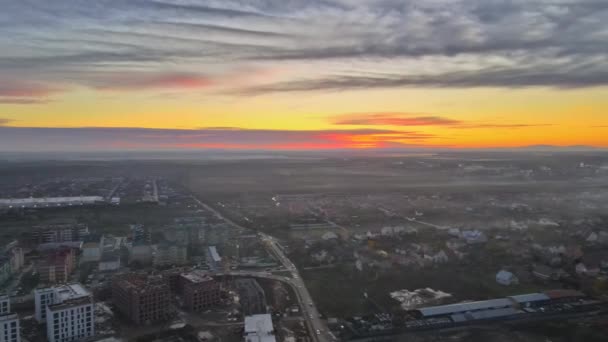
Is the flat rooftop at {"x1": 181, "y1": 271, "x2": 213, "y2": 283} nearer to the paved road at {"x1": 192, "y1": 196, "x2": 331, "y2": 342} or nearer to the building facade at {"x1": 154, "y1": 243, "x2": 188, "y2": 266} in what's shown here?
the paved road at {"x1": 192, "y1": 196, "x2": 331, "y2": 342}

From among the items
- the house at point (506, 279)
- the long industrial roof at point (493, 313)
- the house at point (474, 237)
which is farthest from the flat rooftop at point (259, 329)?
the house at point (474, 237)

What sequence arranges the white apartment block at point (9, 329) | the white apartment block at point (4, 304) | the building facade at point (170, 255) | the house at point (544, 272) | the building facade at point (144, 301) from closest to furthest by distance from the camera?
the white apartment block at point (9, 329) → the white apartment block at point (4, 304) → the building facade at point (144, 301) → the house at point (544, 272) → the building facade at point (170, 255)

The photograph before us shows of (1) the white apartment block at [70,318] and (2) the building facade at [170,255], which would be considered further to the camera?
(2) the building facade at [170,255]

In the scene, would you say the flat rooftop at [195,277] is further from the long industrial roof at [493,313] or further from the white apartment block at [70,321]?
the long industrial roof at [493,313]

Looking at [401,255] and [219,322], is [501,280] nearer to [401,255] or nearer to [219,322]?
[401,255]

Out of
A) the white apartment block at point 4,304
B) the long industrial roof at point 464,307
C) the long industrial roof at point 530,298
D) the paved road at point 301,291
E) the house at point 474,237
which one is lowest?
the paved road at point 301,291

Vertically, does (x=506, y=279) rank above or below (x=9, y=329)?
below

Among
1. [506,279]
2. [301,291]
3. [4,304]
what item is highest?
[4,304]

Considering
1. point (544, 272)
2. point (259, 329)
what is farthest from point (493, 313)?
point (259, 329)

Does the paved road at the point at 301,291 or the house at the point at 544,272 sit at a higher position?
the house at the point at 544,272

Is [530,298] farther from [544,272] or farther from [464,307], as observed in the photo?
[544,272]
